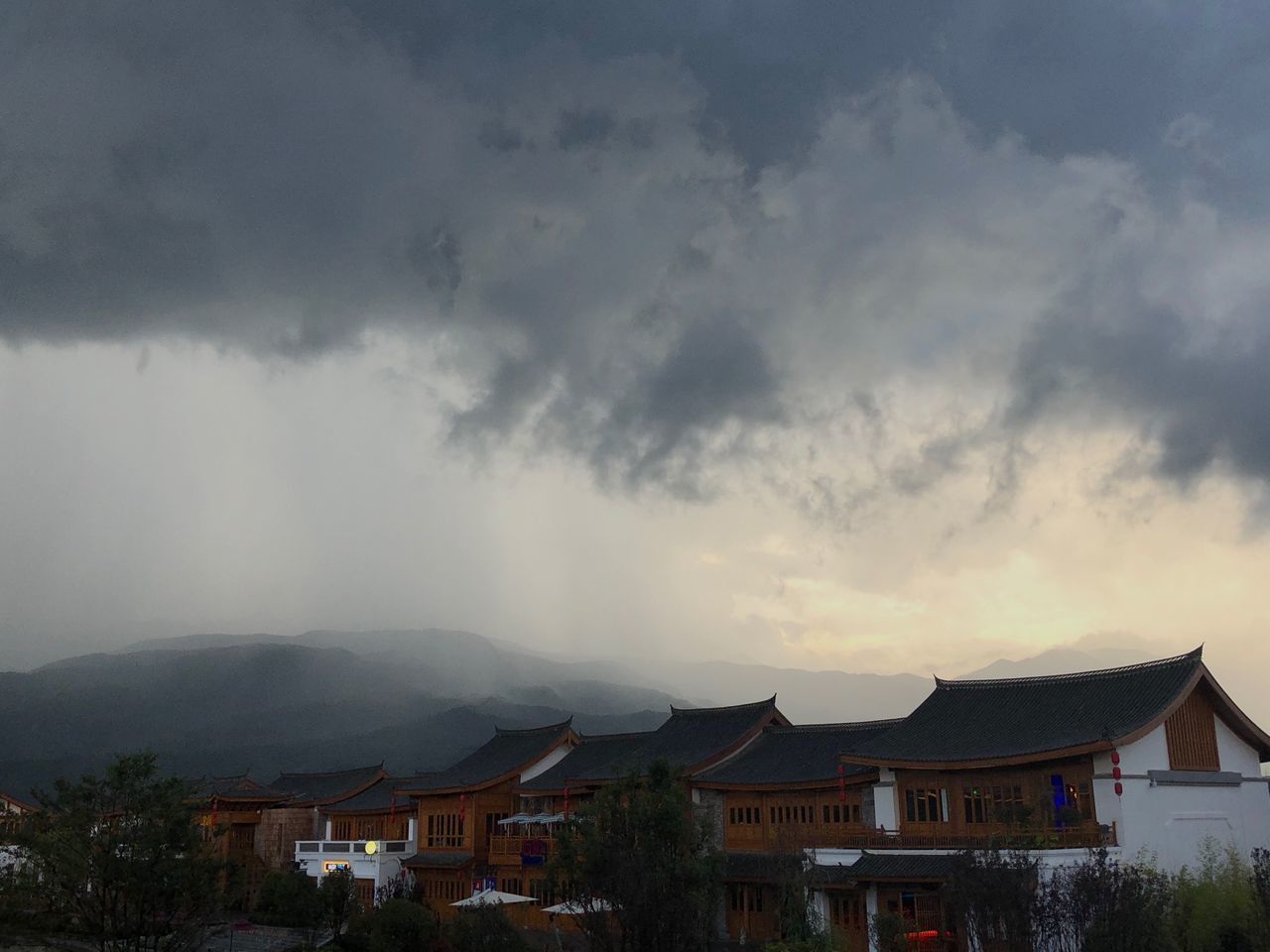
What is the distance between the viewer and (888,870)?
2455cm

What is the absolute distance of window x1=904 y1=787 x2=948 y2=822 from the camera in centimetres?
2575

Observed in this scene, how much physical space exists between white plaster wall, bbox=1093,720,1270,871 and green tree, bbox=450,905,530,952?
530 inches

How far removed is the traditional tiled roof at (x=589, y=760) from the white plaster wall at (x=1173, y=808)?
17587mm

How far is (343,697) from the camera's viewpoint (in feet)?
605

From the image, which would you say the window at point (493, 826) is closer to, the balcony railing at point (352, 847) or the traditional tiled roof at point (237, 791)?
the balcony railing at point (352, 847)

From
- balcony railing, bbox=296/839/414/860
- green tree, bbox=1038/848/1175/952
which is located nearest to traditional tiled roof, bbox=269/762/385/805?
balcony railing, bbox=296/839/414/860

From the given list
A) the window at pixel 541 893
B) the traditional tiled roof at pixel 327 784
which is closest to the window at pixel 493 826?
the window at pixel 541 893

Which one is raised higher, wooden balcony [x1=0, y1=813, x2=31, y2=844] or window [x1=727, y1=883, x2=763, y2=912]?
wooden balcony [x1=0, y1=813, x2=31, y2=844]

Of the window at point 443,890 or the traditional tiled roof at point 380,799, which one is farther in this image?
the traditional tiled roof at point 380,799

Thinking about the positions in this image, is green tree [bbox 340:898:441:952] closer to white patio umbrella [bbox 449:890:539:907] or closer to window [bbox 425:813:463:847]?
white patio umbrella [bbox 449:890:539:907]

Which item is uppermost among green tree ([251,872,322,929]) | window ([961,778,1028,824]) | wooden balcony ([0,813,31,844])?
window ([961,778,1028,824])

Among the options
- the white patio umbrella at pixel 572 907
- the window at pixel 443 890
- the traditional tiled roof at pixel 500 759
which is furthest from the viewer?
the traditional tiled roof at pixel 500 759

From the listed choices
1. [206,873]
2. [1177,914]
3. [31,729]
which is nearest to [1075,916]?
[1177,914]

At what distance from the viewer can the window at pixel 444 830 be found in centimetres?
4028
